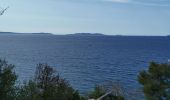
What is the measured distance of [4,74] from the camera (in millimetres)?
15875

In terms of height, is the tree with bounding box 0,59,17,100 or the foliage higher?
the tree with bounding box 0,59,17,100

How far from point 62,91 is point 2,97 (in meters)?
5.97

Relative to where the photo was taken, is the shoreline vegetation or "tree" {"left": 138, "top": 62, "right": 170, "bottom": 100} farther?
"tree" {"left": 138, "top": 62, "right": 170, "bottom": 100}

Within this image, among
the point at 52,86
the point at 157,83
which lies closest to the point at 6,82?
the point at 52,86

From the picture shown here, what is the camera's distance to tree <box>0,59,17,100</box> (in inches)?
602

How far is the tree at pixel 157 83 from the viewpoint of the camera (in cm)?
3616

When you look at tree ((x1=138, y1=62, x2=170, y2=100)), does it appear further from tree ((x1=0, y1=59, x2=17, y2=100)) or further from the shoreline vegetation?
tree ((x1=0, y1=59, x2=17, y2=100))

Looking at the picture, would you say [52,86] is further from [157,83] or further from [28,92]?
[157,83]

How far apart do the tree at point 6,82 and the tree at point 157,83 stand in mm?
22156

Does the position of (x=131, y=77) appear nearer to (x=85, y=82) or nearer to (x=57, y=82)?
(x=85, y=82)

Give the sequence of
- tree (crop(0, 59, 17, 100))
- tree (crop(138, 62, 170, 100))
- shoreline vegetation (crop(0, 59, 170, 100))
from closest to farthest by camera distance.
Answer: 1. tree (crop(0, 59, 17, 100))
2. shoreline vegetation (crop(0, 59, 170, 100))
3. tree (crop(138, 62, 170, 100))

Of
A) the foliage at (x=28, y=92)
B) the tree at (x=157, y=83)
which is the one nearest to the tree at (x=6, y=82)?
the foliage at (x=28, y=92)

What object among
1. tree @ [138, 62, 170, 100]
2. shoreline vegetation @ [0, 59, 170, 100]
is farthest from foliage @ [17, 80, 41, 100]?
tree @ [138, 62, 170, 100]

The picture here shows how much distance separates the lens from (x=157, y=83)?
3619cm
